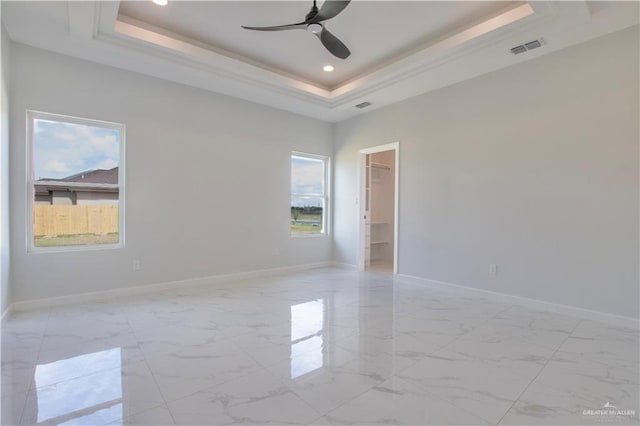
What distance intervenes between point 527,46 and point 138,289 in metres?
5.56

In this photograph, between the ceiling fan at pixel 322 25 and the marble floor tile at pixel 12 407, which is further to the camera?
the ceiling fan at pixel 322 25

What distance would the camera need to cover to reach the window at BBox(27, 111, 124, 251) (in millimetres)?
3676

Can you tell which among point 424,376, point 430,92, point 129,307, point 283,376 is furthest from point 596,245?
point 129,307

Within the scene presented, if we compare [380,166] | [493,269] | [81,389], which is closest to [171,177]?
[81,389]

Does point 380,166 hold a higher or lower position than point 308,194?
higher

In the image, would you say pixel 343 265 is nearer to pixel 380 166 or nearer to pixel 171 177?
pixel 380 166

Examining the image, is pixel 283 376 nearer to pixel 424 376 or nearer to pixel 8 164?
pixel 424 376

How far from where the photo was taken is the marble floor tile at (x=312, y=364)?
→ 179cm

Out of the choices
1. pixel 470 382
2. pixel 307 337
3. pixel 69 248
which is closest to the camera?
pixel 470 382

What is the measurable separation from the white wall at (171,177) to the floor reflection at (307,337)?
1.97 meters

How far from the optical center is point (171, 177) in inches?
177

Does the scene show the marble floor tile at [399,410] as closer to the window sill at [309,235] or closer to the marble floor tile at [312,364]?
the marble floor tile at [312,364]

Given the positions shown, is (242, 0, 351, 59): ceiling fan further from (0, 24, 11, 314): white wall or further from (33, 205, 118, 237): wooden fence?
(33, 205, 118, 237): wooden fence

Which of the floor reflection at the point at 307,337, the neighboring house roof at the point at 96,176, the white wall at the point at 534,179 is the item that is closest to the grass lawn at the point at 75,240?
the neighboring house roof at the point at 96,176
